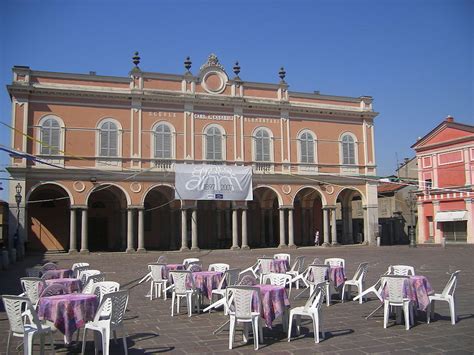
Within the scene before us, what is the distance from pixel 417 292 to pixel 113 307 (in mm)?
4781

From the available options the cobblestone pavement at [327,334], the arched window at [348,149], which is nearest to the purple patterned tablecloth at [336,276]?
the cobblestone pavement at [327,334]

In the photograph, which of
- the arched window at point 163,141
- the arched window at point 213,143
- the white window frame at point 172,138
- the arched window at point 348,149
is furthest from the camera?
the arched window at point 348,149

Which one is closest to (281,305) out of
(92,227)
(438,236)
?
(92,227)

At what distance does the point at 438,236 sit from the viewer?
111 feet

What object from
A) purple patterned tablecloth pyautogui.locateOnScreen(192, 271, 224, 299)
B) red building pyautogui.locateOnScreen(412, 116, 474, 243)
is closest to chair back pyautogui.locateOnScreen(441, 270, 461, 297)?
purple patterned tablecloth pyautogui.locateOnScreen(192, 271, 224, 299)

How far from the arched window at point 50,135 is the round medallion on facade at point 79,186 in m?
1.90

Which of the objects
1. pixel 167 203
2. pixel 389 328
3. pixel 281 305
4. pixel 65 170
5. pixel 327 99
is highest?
pixel 327 99

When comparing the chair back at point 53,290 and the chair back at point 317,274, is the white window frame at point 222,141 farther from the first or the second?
the chair back at point 53,290

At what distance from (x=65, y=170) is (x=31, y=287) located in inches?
710

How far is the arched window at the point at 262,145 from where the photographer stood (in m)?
28.7

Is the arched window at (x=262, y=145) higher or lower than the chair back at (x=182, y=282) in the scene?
higher

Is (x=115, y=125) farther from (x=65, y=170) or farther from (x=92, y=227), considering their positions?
(x=92, y=227)

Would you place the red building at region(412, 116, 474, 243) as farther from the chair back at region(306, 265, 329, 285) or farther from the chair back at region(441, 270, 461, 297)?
the chair back at region(441, 270, 461, 297)

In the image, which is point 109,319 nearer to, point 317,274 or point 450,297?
point 317,274
